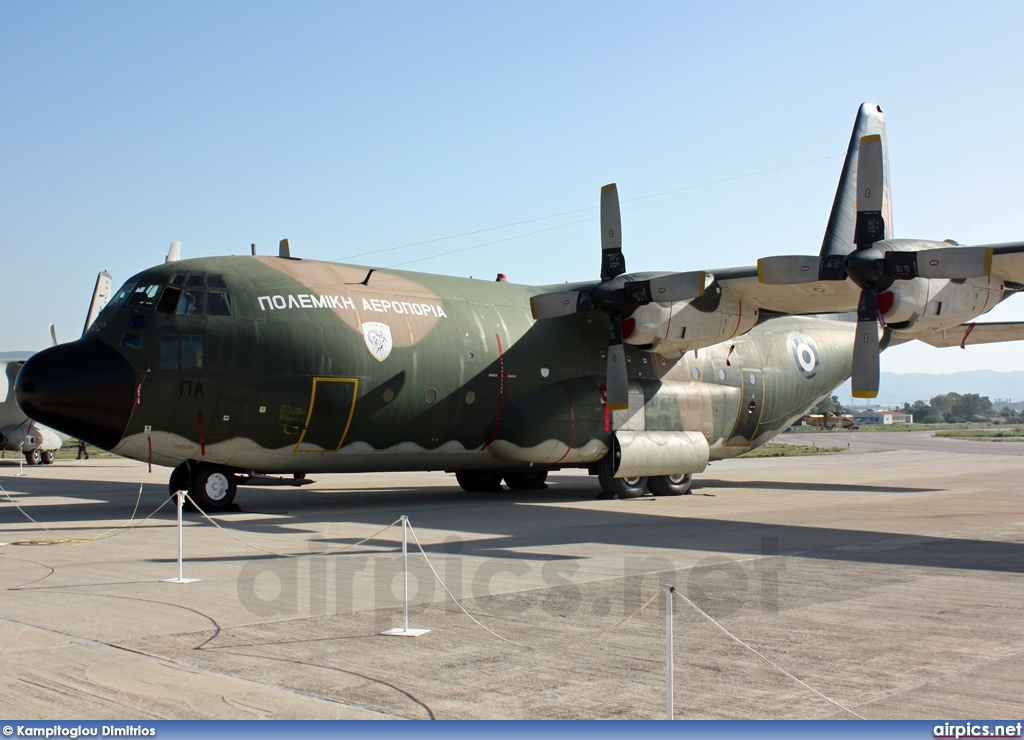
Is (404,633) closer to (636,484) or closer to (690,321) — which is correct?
(690,321)

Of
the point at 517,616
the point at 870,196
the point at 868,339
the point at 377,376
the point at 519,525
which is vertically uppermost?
the point at 870,196

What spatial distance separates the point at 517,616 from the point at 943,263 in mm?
11888

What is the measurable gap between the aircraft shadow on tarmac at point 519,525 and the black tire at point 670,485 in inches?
39.3

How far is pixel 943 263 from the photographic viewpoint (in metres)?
16.6

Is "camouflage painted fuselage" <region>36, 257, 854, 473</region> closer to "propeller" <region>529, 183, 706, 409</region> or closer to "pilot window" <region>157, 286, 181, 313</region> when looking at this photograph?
"pilot window" <region>157, 286, 181, 313</region>

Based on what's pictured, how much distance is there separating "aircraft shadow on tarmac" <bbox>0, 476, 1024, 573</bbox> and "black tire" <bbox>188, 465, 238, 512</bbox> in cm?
39

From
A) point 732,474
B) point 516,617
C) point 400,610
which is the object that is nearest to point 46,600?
point 400,610

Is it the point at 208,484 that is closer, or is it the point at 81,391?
the point at 81,391

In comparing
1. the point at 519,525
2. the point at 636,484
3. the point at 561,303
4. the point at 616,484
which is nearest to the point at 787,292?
the point at 561,303

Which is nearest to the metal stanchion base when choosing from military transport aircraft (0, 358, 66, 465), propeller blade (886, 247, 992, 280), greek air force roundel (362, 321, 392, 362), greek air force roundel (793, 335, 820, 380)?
greek air force roundel (362, 321, 392, 362)

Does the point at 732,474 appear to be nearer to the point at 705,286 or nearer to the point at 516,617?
the point at 705,286

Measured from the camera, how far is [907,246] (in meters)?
17.4

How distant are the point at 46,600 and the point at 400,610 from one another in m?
3.52

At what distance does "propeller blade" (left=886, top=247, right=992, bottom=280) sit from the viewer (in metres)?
16.3
